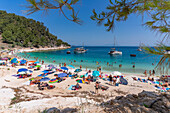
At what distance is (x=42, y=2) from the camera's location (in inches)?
81.0

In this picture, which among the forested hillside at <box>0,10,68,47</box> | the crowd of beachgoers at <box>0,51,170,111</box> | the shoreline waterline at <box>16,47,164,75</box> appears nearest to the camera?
the crowd of beachgoers at <box>0,51,170,111</box>

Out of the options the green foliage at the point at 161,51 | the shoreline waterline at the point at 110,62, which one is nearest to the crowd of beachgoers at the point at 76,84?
the shoreline waterline at the point at 110,62

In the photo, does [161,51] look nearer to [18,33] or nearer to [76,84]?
[76,84]

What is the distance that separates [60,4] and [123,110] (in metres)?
3.59

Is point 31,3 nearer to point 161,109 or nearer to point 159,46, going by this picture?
point 159,46

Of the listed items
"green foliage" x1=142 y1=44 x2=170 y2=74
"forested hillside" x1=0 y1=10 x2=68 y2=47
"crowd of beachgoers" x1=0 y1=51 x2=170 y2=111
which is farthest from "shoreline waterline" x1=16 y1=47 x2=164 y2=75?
"forested hillside" x1=0 y1=10 x2=68 y2=47

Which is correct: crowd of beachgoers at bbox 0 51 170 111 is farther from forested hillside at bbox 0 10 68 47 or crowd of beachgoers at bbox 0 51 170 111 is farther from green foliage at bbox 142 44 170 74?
forested hillside at bbox 0 10 68 47

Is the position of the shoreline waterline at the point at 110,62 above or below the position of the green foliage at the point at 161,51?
below

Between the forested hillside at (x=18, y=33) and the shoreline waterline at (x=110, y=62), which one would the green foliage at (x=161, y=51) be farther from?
the forested hillside at (x=18, y=33)

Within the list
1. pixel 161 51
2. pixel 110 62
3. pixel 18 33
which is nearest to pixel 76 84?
pixel 161 51

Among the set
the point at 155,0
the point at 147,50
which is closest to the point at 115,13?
the point at 155,0

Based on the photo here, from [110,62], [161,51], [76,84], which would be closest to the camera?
[161,51]

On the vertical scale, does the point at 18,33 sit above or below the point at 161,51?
above

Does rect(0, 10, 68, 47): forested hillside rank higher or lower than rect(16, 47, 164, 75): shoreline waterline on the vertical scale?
higher
